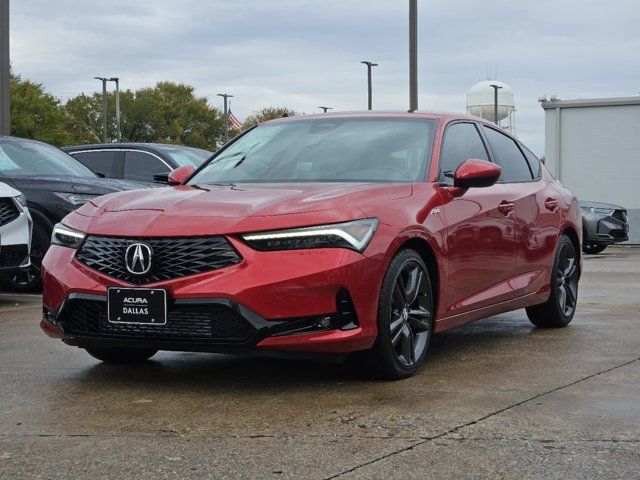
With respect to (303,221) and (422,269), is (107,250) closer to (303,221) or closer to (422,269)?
(303,221)

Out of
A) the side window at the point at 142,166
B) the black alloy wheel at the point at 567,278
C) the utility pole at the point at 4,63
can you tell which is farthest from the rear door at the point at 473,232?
the utility pole at the point at 4,63

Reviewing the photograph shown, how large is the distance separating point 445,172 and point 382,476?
115 inches

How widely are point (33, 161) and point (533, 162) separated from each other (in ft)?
19.1

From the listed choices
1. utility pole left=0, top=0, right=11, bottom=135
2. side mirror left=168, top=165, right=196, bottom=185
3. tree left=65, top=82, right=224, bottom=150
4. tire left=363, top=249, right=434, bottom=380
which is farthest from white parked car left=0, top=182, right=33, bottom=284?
tree left=65, top=82, right=224, bottom=150

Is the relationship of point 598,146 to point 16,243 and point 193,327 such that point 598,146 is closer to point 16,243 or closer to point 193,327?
point 16,243

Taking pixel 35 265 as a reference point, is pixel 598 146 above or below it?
above

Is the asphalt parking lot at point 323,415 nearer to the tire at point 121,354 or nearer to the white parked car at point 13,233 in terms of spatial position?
the tire at point 121,354

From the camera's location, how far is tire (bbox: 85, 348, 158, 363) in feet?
20.2

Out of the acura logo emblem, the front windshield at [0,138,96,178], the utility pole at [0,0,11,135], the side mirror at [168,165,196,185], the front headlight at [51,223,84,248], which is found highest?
the utility pole at [0,0,11,135]

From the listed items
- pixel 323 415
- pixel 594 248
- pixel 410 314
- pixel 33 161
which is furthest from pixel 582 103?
pixel 323 415

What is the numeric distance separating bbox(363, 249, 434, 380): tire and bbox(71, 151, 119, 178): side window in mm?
8758

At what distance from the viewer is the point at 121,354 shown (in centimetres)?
619

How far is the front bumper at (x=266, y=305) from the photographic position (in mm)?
5004

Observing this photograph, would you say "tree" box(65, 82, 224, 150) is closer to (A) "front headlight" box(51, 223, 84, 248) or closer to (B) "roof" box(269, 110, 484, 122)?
(B) "roof" box(269, 110, 484, 122)
